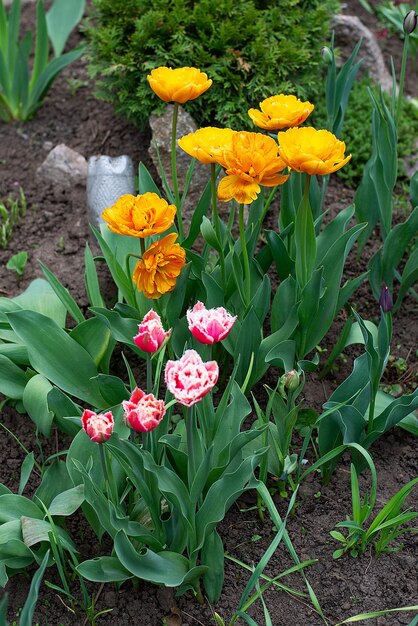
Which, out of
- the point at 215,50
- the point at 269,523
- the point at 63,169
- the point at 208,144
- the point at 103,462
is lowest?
the point at 269,523

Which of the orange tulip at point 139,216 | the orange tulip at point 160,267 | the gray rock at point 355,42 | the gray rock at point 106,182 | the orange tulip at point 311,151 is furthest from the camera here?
the gray rock at point 355,42

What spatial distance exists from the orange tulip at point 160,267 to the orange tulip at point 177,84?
13.9 inches

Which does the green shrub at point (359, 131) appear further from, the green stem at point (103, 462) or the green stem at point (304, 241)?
the green stem at point (103, 462)

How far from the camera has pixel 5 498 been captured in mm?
1923

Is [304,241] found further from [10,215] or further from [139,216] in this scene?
[10,215]

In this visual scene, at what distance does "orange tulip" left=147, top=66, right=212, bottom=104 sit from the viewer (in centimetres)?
200

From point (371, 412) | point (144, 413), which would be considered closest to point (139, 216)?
point (144, 413)

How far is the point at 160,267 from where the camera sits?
208 cm

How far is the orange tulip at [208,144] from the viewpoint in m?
1.88

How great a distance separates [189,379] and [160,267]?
67 centimetres

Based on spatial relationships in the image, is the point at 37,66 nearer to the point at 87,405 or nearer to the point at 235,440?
the point at 87,405

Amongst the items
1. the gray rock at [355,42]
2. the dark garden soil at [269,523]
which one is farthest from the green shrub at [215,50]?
the gray rock at [355,42]

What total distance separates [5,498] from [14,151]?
190 centimetres

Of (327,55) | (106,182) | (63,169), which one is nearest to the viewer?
(327,55)
